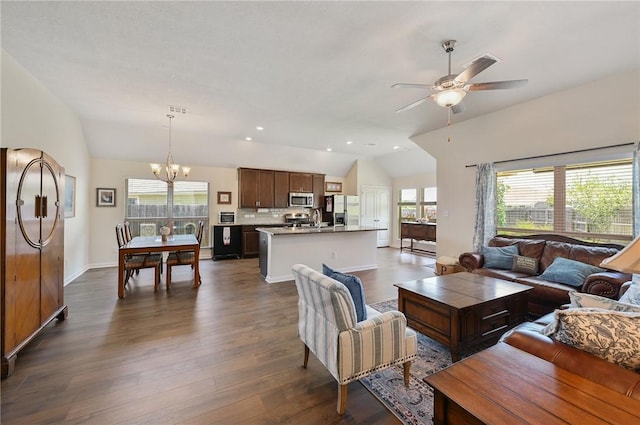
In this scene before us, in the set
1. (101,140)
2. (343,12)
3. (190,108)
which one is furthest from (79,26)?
(101,140)

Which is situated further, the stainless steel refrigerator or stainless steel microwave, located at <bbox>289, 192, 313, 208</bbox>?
the stainless steel refrigerator

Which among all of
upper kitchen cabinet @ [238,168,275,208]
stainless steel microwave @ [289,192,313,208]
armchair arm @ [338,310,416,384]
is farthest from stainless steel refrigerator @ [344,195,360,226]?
armchair arm @ [338,310,416,384]

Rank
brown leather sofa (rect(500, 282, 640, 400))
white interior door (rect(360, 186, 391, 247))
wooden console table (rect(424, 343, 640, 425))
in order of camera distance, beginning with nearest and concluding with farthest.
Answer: wooden console table (rect(424, 343, 640, 425)) < brown leather sofa (rect(500, 282, 640, 400)) < white interior door (rect(360, 186, 391, 247))

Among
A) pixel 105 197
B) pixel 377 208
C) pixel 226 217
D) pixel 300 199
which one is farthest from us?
pixel 377 208

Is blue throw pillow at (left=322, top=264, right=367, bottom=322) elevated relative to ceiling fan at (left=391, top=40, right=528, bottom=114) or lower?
lower

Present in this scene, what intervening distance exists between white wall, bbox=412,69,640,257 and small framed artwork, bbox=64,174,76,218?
6.73 m

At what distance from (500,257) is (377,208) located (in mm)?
5237

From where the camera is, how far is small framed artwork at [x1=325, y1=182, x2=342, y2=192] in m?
8.95

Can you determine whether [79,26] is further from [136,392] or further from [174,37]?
[136,392]

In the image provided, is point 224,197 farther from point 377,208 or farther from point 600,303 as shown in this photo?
point 600,303

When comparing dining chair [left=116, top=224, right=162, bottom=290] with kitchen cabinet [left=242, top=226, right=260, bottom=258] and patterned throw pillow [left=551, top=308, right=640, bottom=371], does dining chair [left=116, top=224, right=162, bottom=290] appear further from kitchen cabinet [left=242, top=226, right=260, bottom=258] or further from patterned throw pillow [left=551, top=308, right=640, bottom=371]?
patterned throw pillow [left=551, top=308, right=640, bottom=371]

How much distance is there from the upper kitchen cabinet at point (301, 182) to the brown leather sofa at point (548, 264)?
5115mm

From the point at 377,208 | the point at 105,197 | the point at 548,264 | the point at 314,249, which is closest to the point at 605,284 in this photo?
the point at 548,264

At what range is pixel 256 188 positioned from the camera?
7648 millimetres
